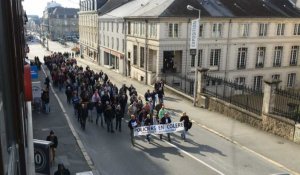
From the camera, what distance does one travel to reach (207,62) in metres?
37.2

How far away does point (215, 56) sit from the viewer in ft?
→ 124

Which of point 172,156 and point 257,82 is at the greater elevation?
point 172,156

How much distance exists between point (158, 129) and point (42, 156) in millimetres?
6921

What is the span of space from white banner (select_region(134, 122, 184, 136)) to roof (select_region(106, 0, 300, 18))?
18.3 metres

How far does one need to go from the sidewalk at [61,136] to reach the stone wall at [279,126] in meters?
10.1

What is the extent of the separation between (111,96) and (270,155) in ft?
32.5

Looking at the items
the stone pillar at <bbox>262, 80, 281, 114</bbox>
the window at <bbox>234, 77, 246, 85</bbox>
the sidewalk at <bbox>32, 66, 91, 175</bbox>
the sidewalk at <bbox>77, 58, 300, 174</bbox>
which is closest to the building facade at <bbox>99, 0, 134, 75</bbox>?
the window at <bbox>234, 77, 246, 85</bbox>

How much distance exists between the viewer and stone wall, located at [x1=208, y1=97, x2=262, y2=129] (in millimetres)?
19984

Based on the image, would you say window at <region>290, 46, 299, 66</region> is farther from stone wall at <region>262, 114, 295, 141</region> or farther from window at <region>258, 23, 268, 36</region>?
stone wall at <region>262, 114, 295, 141</region>

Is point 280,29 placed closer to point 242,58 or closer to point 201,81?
point 242,58

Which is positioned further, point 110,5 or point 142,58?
point 110,5

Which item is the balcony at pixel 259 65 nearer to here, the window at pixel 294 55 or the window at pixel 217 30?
the window at pixel 294 55

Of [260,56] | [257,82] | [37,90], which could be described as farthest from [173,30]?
[37,90]

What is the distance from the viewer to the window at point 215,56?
123 feet
